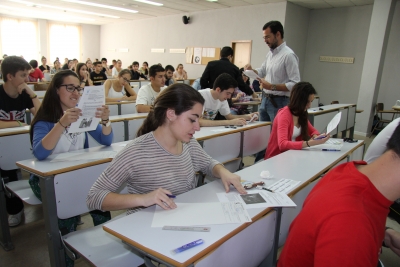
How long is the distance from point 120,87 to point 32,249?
3.23 meters

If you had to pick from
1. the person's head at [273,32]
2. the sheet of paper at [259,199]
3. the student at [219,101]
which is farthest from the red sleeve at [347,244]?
the person's head at [273,32]

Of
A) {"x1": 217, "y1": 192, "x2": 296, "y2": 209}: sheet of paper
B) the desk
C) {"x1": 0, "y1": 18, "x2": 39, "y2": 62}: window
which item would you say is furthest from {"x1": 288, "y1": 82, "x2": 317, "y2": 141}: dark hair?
{"x1": 0, "y1": 18, "x2": 39, "y2": 62}: window

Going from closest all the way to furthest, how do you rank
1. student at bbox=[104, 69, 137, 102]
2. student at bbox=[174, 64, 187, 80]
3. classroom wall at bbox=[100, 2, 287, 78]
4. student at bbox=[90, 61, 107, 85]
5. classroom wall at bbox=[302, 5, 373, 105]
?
student at bbox=[104, 69, 137, 102]
student at bbox=[90, 61, 107, 85]
classroom wall at bbox=[302, 5, 373, 105]
classroom wall at bbox=[100, 2, 287, 78]
student at bbox=[174, 64, 187, 80]

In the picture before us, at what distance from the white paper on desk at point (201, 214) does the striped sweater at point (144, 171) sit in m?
0.15

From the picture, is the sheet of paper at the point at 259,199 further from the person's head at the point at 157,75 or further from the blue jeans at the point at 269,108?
the person's head at the point at 157,75

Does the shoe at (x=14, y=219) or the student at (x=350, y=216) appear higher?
the student at (x=350, y=216)

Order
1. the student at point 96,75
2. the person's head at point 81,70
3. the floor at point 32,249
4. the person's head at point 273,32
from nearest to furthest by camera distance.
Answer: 1. the floor at point 32,249
2. the person's head at point 273,32
3. the person's head at point 81,70
4. the student at point 96,75

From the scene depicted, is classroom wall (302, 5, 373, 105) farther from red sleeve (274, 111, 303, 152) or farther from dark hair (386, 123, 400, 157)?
dark hair (386, 123, 400, 157)

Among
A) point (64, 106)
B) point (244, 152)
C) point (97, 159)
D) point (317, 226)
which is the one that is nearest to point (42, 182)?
point (97, 159)

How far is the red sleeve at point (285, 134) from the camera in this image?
2.37 meters

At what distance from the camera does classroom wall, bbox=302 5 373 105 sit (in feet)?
23.3

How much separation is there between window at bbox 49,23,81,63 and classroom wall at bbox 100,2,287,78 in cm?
157

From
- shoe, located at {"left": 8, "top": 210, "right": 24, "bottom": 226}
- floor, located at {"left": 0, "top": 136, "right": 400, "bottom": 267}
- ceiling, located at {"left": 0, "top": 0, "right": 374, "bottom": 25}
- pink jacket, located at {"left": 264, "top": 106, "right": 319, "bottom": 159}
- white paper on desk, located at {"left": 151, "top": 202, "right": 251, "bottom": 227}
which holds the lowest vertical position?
floor, located at {"left": 0, "top": 136, "right": 400, "bottom": 267}

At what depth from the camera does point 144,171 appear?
4.33 ft
